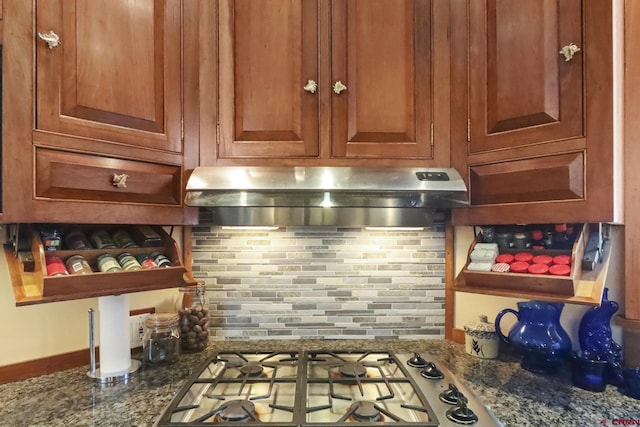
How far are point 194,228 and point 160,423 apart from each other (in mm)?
756

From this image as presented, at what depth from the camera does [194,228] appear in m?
1.48

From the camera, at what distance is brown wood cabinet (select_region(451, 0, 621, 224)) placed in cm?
94

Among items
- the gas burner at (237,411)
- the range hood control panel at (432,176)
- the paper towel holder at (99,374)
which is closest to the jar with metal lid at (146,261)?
the paper towel holder at (99,374)

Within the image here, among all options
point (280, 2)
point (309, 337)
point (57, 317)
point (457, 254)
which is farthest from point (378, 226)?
point (57, 317)

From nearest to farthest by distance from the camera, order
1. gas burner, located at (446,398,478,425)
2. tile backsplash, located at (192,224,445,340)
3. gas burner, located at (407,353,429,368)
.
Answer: gas burner, located at (446,398,478,425), gas burner, located at (407,353,429,368), tile backsplash, located at (192,224,445,340)

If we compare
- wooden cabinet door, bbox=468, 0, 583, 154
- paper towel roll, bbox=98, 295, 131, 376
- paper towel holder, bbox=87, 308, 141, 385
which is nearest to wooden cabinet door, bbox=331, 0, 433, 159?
wooden cabinet door, bbox=468, 0, 583, 154

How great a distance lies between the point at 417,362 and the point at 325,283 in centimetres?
44

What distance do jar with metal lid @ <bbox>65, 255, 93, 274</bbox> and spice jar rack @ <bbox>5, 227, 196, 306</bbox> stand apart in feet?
0.07

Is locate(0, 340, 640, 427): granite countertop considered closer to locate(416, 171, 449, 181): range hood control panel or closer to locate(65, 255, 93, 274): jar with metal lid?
locate(65, 255, 93, 274): jar with metal lid

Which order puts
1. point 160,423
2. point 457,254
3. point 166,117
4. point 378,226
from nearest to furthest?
1. point 160,423
2. point 166,117
3. point 378,226
4. point 457,254

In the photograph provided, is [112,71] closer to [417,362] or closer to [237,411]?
[237,411]

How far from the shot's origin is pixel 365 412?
90 centimetres

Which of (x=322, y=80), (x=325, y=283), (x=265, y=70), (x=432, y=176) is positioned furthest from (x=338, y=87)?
(x=325, y=283)

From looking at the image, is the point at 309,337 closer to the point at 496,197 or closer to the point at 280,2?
the point at 496,197
